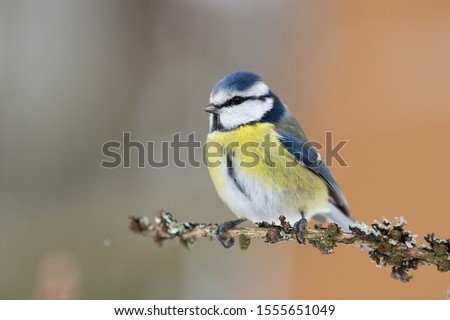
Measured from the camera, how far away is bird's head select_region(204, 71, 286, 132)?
1333 millimetres

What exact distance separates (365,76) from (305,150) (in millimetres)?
1053

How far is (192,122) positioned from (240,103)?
1.19 metres

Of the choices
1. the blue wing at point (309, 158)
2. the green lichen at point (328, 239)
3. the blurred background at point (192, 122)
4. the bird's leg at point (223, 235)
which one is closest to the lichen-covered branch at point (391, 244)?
the green lichen at point (328, 239)

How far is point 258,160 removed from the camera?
1.29 m

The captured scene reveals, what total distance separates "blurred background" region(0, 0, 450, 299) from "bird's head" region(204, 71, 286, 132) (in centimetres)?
70

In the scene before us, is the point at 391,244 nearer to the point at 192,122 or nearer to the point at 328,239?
the point at 328,239

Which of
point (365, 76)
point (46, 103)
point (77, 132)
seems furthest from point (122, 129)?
point (365, 76)

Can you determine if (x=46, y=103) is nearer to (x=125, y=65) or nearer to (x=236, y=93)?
(x=125, y=65)

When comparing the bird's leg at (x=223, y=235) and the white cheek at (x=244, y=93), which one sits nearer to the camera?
the bird's leg at (x=223, y=235)

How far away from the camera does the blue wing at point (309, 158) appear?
1.36 meters

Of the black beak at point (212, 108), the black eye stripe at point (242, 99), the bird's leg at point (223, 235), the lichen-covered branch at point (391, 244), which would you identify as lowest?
the lichen-covered branch at point (391, 244)

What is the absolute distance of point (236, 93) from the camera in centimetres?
134

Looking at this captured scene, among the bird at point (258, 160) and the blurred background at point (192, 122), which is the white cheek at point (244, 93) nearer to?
the bird at point (258, 160)

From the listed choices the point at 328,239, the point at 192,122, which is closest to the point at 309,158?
the point at 328,239
